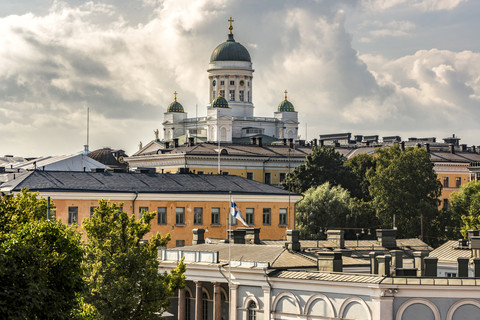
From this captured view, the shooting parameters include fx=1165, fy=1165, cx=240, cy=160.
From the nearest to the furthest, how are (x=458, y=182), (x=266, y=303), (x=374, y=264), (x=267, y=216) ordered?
1. (x=266, y=303)
2. (x=374, y=264)
3. (x=267, y=216)
4. (x=458, y=182)

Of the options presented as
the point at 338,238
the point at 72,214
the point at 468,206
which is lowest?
the point at 338,238

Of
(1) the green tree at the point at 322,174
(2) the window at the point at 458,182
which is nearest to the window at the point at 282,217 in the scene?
(1) the green tree at the point at 322,174

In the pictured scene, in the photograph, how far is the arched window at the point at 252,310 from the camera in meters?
57.6

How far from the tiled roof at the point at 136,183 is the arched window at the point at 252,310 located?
33031mm

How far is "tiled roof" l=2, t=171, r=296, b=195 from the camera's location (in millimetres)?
89375

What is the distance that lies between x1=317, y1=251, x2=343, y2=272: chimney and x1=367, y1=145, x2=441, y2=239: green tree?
200 feet

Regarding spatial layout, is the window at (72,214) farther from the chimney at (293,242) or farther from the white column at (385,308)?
the white column at (385,308)

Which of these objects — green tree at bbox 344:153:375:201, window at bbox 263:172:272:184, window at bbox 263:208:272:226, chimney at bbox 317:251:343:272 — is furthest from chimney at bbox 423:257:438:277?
window at bbox 263:172:272:184

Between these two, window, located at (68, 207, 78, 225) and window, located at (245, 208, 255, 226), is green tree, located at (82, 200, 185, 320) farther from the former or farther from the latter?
window, located at (245, 208, 255, 226)

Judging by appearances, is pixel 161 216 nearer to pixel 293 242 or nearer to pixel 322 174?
pixel 293 242

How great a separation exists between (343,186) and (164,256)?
73990 millimetres

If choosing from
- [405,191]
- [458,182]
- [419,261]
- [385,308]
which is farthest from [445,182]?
[385,308]

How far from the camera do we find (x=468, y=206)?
129m

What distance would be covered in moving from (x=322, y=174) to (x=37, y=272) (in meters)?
101
